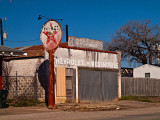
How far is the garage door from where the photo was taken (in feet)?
81.7

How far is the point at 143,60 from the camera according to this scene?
53094mm

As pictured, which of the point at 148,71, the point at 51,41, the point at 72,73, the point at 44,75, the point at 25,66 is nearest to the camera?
the point at 51,41

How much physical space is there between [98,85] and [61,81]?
391 centimetres

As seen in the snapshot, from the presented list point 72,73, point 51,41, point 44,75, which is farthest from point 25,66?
point 51,41

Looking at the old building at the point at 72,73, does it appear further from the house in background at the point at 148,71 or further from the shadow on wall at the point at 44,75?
A: the house in background at the point at 148,71

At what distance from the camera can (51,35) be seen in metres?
19.5

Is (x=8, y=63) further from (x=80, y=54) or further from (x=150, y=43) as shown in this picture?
(x=150, y=43)

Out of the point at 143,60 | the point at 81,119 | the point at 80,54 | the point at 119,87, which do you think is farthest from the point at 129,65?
the point at 81,119

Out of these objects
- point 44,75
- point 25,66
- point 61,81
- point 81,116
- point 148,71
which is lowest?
point 81,116

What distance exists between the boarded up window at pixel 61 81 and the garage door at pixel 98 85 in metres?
1.75

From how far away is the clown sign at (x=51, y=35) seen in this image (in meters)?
19.3

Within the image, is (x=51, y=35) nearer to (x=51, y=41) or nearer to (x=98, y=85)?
(x=51, y=41)

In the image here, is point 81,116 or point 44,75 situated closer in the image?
point 81,116

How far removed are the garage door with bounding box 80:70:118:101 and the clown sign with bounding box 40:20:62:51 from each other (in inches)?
236
